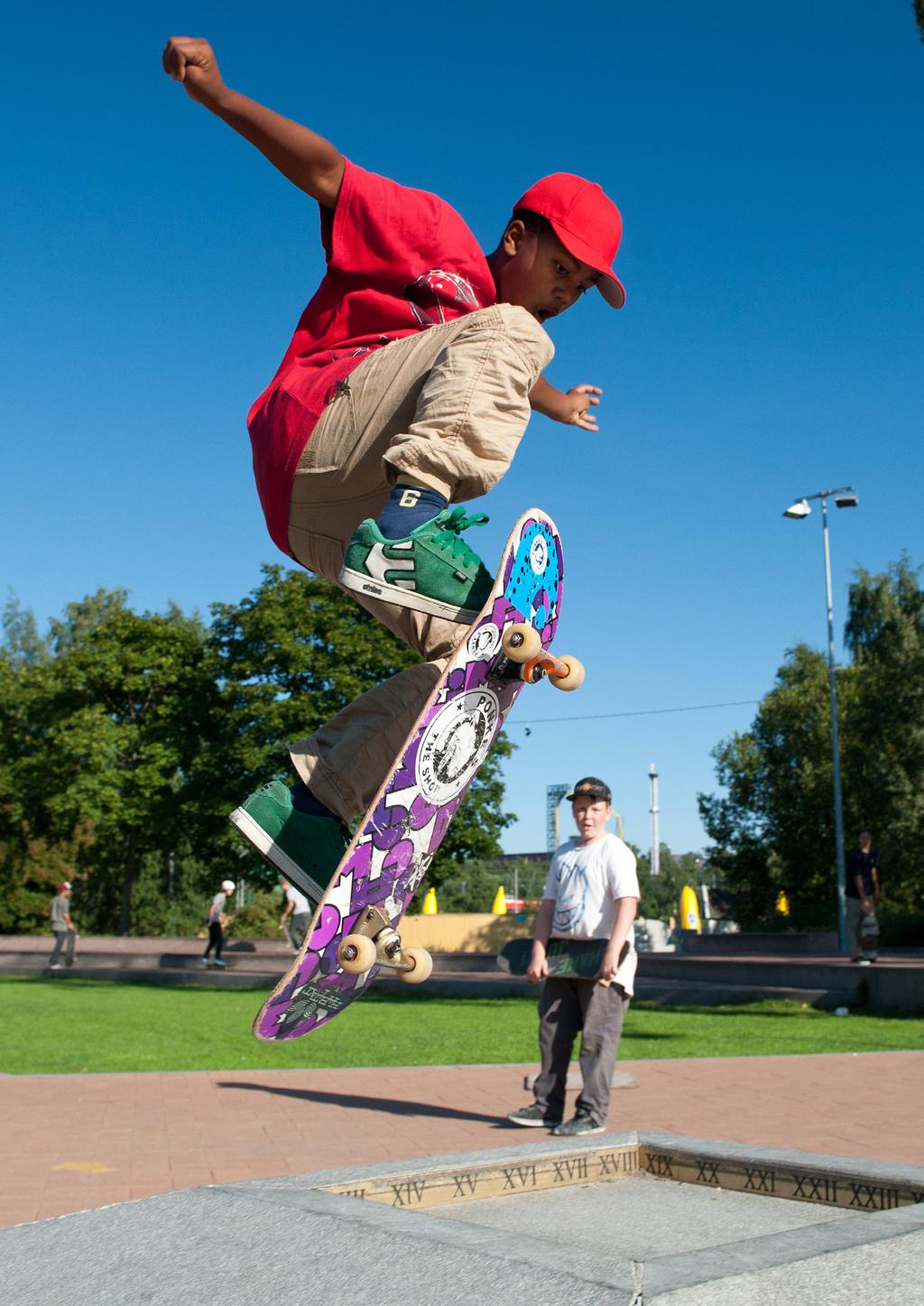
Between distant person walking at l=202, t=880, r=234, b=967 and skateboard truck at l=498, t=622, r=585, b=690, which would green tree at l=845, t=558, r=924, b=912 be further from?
skateboard truck at l=498, t=622, r=585, b=690

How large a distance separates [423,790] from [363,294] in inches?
55.2

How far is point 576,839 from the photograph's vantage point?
7023 millimetres

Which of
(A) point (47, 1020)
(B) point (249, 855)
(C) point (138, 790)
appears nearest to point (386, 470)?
(A) point (47, 1020)

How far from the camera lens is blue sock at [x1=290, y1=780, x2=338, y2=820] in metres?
3.40

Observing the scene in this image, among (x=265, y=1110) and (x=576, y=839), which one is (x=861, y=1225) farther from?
(x=265, y=1110)

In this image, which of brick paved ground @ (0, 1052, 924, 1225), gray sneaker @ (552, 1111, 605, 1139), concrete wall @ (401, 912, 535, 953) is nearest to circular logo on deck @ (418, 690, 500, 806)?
brick paved ground @ (0, 1052, 924, 1225)

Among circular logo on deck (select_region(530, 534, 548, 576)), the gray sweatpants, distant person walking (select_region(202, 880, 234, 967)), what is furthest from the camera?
distant person walking (select_region(202, 880, 234, 967))

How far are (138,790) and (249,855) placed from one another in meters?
4.97

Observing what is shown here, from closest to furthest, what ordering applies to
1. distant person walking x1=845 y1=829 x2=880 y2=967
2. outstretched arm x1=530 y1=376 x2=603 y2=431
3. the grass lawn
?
outstretched arm x1=530 y1=376 x2=603 y2=431, the grass lawn, distant person walking x1=845 y1=829 x2=880 y2=967

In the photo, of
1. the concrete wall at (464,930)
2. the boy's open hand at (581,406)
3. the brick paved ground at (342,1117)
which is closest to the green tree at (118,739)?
the concrete wall at (464,930)

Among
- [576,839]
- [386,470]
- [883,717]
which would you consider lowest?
[576,839]

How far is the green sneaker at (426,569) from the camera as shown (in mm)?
2797

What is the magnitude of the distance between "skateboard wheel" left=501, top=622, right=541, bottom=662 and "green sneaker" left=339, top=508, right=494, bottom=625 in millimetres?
109

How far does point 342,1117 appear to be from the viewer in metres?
7.23
